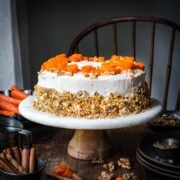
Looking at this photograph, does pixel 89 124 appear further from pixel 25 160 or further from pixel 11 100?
pixel 11 100

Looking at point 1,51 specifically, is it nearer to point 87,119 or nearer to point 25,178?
point 87,119

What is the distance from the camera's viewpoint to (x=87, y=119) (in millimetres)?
1240

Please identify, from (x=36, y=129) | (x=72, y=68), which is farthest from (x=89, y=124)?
(x=36, y=129)

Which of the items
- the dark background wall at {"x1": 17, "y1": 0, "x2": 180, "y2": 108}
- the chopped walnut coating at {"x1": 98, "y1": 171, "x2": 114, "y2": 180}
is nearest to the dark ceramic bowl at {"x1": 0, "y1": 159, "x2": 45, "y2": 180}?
the chopped walnut coating at {"x1": 98, "y1": 171, "x2": 114, "y2": 180}

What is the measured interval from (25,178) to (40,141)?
43cm

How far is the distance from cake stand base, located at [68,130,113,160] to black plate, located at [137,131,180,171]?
0.42 ft

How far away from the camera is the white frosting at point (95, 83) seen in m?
1.27

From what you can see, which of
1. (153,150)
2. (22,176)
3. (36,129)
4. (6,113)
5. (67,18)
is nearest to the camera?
(22,176)

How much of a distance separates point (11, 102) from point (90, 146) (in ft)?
1.40

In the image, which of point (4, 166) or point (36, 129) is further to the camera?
point (36, 129)

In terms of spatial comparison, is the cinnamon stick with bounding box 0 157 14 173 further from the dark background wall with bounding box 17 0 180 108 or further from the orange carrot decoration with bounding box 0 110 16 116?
the dark background wall with bounding box 17 0 180 108

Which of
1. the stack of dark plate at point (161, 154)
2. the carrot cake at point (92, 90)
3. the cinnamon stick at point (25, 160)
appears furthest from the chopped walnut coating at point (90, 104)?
the cinnamon stick at point (25, 160)

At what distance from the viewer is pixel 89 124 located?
1202 millimetres

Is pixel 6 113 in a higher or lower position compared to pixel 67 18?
lower
